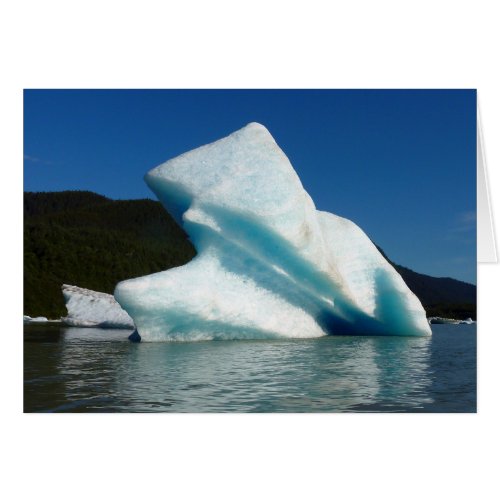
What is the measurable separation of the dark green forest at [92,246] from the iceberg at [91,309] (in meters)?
7.10

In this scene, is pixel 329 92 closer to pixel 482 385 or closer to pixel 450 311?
pixel 482 385

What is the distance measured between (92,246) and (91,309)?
47.2 ft

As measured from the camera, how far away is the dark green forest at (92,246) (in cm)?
3170

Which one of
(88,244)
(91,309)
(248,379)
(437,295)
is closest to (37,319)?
(91,309)

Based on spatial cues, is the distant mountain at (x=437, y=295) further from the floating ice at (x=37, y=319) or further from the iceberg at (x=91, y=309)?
the floating ice at (x=37, y=319)

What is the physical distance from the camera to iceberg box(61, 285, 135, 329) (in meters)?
23.8

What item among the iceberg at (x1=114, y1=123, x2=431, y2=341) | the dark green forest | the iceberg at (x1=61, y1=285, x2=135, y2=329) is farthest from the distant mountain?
the iceberg at (x1=61, y1=285, x2=135, y2=329)

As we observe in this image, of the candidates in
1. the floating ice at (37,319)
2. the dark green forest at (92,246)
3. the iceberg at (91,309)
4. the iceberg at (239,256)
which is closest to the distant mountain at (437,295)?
the dark green forest at (92,246)

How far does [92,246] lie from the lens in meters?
38.3

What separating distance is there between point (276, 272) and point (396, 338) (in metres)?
3.18

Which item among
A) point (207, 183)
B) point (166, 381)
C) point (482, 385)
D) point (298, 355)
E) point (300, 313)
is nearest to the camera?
point (482, 385)
